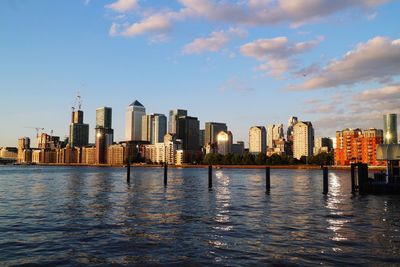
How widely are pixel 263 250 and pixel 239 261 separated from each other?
2814mm

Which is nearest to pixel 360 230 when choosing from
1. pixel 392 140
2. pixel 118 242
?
pixel 118 242

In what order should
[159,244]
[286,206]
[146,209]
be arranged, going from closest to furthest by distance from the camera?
1. [159,244]
2. [146,209]
3. [286,206]

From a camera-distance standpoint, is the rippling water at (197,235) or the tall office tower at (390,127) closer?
the rippling water at (197,235)

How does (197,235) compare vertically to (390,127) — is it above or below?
below

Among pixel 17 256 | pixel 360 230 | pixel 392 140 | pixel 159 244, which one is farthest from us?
pixel 392 140

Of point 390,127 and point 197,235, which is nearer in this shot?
point 197,235

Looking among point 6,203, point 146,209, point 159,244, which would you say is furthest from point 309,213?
point 6,203

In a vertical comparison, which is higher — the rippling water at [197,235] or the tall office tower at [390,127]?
the tall office tower at [390,127]

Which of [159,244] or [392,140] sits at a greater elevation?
[392,140]

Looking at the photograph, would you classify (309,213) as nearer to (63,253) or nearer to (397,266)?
(397,266)

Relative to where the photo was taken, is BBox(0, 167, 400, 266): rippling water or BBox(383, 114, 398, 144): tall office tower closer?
BBox(0, 167, 400, 266): rippling water

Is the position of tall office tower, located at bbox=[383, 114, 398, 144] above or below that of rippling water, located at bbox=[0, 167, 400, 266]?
above

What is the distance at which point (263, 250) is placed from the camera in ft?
75.6

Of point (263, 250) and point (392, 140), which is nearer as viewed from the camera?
point (263, 250)
